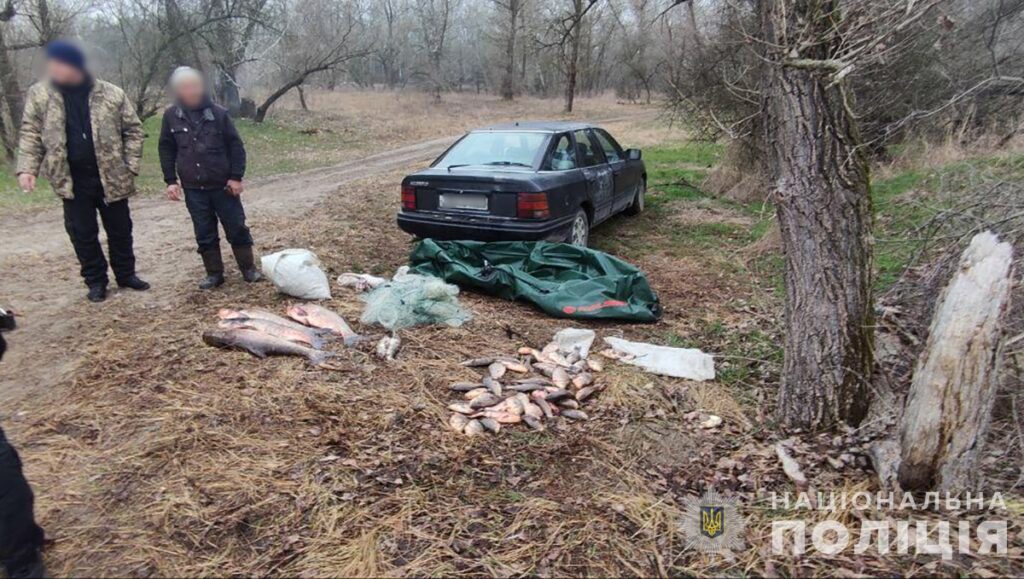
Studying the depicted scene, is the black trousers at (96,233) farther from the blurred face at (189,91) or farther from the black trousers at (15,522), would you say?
the black trousers at (15,522)

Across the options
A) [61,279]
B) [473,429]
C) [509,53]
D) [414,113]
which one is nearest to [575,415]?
[473,429]

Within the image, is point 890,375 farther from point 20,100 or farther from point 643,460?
point 20,100

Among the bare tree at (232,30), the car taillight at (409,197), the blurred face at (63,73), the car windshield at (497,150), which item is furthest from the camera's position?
the bare tree at (232,30)

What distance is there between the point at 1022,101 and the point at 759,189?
5.17 m

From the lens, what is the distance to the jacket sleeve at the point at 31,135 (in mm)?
4547

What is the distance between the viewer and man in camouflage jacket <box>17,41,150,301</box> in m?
4.55

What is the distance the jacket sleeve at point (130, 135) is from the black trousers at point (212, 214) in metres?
0.43

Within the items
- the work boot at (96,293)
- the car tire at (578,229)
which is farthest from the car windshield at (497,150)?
the work boot at (96,293)

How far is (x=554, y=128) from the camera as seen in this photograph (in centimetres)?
725

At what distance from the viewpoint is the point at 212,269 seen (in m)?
5.43

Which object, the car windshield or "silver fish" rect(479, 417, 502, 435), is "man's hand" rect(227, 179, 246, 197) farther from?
"silver fish" rect(479, 417, 502, 435)

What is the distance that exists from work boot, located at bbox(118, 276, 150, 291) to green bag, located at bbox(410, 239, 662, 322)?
2422 mm

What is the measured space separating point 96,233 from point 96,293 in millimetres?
511

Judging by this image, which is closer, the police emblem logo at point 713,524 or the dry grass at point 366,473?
the dry grass at point 366,473
